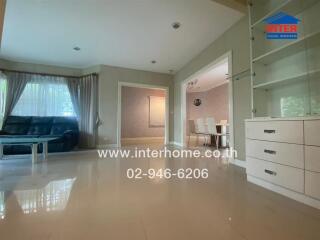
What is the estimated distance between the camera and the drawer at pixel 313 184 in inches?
59.4

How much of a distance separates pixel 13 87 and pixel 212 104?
309 inches

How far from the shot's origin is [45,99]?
5230 mm

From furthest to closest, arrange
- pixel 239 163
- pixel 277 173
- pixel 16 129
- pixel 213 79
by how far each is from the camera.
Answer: pixel 213 79
pixel 16 129
pixel 239 163
pixel 277 173

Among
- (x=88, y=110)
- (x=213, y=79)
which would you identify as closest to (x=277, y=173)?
(x=88, y=110)

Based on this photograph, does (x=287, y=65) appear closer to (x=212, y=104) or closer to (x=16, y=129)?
(x=16, y=129)

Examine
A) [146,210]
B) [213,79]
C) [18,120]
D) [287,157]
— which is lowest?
[146,210]

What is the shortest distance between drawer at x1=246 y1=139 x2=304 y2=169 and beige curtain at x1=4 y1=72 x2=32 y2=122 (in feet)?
19.2

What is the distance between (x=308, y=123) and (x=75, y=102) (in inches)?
218

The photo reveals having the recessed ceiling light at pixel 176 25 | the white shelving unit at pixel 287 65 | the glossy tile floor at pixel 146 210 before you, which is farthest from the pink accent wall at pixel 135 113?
the white shelving unit at pixel 287 65

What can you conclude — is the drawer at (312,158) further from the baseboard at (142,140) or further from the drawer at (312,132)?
the baseboard at (142,140)

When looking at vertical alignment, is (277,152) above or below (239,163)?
above

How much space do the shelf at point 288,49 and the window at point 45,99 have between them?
5230 mm

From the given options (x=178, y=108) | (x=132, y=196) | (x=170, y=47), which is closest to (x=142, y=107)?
(x=178, y=108)

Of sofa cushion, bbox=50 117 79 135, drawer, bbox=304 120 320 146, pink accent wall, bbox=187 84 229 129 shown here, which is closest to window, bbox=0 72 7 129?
sofa cushion, bbox=50 117 79 135
